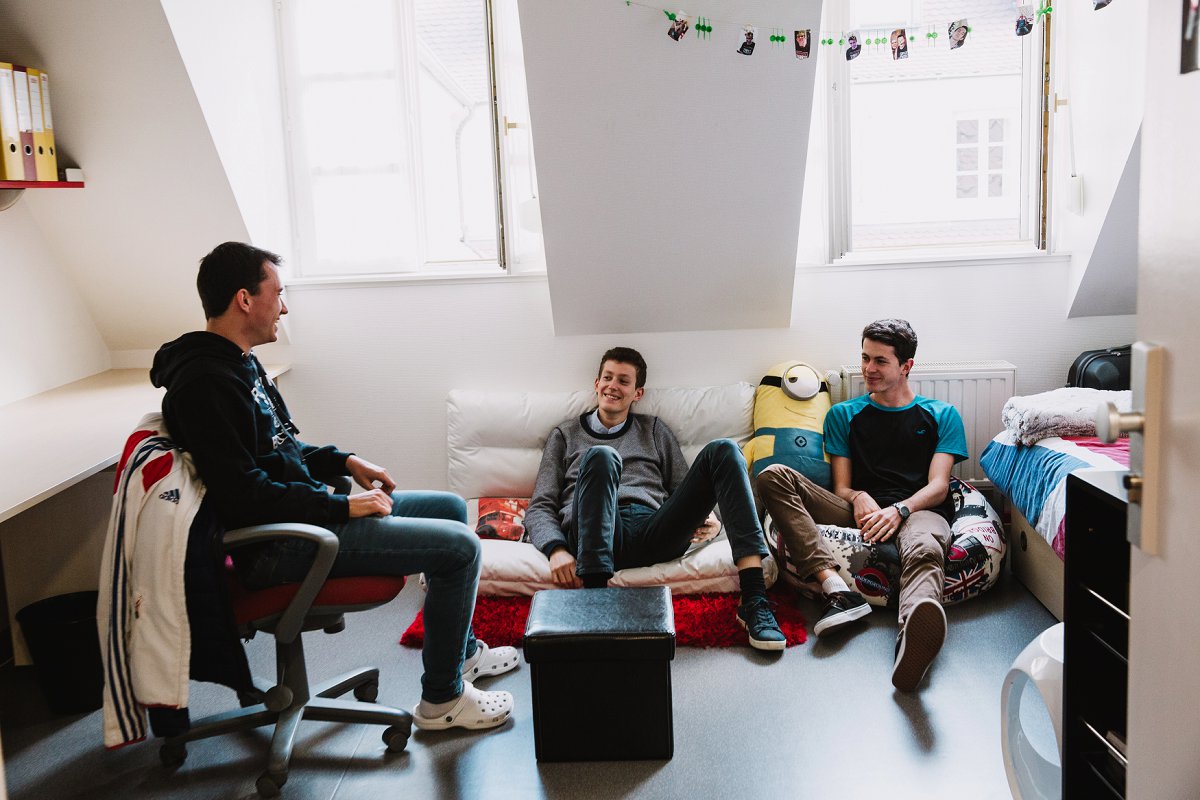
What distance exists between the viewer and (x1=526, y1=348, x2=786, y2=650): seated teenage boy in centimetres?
298

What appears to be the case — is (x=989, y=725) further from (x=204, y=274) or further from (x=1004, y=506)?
(x=204, y=274)

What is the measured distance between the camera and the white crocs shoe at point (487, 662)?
2744mm

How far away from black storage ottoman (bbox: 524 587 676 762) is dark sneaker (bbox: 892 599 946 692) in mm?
640

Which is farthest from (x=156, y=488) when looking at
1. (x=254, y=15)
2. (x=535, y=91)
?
(x=254, y=15)

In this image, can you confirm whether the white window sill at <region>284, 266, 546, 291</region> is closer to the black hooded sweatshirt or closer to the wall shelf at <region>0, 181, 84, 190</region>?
the wall shelf at <region>0, 181, 84, 190</region>

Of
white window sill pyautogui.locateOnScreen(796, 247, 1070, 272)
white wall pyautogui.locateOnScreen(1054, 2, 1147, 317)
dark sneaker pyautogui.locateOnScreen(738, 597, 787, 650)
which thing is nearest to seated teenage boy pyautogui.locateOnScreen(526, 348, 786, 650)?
dark sneaker pyautogui.locateOnScreen(738, 597, 787, 650)

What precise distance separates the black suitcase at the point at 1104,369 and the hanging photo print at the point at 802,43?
1.62 m

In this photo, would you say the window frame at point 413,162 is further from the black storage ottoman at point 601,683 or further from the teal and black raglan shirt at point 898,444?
the black storage ottoman at point 601,683

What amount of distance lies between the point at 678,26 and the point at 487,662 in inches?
69.4

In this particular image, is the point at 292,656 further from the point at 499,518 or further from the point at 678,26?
the point at 678,26

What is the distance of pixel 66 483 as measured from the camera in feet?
7.53

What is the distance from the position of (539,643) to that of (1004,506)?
212 centimetres

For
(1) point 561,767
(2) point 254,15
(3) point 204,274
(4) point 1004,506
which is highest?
(2) point 254,15

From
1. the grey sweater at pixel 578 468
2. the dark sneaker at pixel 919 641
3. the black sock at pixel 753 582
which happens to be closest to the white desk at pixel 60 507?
the grey sweater at pixel 578 468
